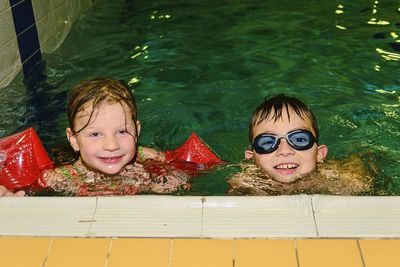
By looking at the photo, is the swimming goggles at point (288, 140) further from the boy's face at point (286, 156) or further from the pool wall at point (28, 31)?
the pool wall at point (28, 31)

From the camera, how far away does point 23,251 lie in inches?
88.4

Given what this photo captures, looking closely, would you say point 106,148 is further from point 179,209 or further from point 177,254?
point 177,254

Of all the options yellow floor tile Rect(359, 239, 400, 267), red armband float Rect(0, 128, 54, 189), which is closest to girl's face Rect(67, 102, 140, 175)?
red armband float Rect(0, 128, 54, 189)

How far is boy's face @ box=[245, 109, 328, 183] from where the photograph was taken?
10.9 ft

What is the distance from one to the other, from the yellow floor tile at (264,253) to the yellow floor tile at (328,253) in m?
0.04

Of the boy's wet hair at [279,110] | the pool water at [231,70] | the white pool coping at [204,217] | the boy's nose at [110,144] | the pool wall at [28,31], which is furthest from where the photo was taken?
the pool wall at [28,31]

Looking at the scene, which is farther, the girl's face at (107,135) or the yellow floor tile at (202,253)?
the girl's face at (107,135)

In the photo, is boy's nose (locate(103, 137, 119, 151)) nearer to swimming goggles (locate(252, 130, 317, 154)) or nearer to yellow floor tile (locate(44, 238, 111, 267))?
swimming goggles (locate(252, 130, 317, 154))

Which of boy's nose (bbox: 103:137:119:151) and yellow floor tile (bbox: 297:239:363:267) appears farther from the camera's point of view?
boy's nose (bbox: 103:137:119:151)

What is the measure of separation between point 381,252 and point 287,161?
1223 millimetres

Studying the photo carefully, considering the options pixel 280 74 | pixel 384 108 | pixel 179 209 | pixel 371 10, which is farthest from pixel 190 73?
pixel 179 209

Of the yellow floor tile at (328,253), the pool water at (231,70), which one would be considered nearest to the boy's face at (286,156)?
the pool water at (231,70)

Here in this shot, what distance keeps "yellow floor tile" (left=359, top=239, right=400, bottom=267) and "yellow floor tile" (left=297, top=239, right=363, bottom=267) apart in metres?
0.03

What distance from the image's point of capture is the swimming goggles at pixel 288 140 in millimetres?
3309
